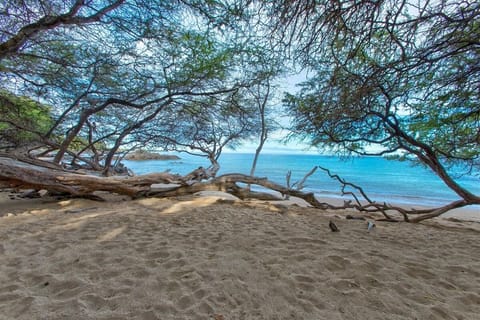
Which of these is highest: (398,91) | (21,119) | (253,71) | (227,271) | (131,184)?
(253,71)

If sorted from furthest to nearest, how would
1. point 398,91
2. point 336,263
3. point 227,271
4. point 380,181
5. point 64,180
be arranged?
1. point 380,181
2. point 64,180
3. point 398,91
4. point 336,263
5. point 227,271

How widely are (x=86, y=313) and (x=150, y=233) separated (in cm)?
145

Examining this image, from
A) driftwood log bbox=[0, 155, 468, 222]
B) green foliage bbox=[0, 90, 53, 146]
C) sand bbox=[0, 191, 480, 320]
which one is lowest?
sand bbox=[0, 191, 480, 320]

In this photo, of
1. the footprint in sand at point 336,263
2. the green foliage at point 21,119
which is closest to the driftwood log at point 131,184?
the green foliage at point 21,119

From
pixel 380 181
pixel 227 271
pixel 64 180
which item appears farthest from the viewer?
pixel 380 181

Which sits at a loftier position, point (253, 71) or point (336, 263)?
point (253, 71)

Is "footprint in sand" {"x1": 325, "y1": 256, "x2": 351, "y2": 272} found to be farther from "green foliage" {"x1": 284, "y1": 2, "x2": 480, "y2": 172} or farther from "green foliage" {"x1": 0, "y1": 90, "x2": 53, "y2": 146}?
"green foliage" {"x1": 0, "y1": 90, "x2": 53, "y2": 146}

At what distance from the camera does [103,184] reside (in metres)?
4.57

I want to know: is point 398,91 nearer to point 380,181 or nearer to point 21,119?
point 21,119

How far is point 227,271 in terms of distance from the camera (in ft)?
5.74

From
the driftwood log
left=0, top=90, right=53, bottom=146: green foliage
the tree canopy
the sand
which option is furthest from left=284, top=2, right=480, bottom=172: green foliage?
left=0, top=90, right=53, bottom=146: green foliage

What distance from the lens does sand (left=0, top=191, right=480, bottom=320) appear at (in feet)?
4.41

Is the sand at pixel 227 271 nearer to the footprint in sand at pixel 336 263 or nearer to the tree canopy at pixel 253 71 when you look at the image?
the footprint in sand at pixel 336 263

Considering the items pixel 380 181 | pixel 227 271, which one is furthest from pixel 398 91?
pixel 380 181
